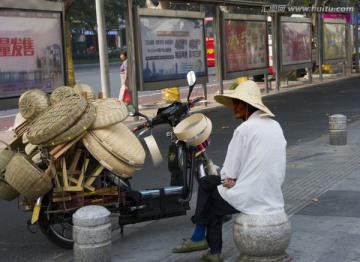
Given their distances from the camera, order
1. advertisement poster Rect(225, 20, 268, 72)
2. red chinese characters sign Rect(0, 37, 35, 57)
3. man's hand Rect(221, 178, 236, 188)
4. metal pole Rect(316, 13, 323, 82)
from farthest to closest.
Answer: metal pole Rect(316, 13, 323, 82)
advertisement poster Rect(225, 20, 268, 72)
red chinese characters sign Rect(0, 37, 35, 57)
man's hand Rect(221, 178, 236, 188)

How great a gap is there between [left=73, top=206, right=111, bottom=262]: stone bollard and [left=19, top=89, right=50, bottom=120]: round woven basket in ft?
4.71

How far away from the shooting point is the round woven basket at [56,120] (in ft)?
15.5

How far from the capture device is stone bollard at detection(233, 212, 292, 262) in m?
4.31

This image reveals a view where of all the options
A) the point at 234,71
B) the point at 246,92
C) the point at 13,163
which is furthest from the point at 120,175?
the point at 234,71

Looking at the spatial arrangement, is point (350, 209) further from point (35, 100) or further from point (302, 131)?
point (302, 131)

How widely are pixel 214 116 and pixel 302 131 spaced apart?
312 centimetres

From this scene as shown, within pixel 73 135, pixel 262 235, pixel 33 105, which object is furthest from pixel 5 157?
pixel 262 235

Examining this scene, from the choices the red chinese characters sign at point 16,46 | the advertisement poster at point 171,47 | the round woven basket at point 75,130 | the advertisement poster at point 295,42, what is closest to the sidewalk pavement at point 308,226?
the round woven basket at point 75,130

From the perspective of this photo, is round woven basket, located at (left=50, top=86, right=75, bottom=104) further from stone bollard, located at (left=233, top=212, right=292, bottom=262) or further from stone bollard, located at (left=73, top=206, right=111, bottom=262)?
stone bollard, located at (left=233, top=212, right=292, bottom=262)

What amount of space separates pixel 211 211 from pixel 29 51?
7494mm

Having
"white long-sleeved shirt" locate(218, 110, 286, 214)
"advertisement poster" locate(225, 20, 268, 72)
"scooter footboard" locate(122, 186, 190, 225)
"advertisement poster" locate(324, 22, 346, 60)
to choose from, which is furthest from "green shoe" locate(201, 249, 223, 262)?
"advertisement poster" locate(324, 22, 346, 60)

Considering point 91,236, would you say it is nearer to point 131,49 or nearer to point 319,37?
point 131,49

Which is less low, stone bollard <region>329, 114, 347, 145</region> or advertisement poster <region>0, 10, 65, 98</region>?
advertisement poster <region>0, 10, 65, 98</region>

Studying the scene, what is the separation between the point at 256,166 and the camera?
4332 millimetres
